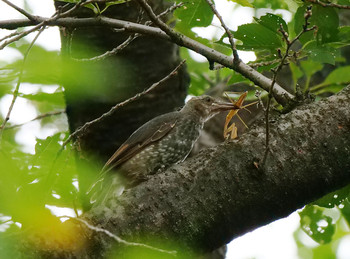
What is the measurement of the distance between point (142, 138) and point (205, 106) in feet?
3.07

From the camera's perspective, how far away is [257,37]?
299 centimetres

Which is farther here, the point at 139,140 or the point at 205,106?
the point at 205,106

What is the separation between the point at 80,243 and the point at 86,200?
108cm

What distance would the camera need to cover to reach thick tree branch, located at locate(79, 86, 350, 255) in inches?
95.7

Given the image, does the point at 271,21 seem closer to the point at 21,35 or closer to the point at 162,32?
the point at 162,32

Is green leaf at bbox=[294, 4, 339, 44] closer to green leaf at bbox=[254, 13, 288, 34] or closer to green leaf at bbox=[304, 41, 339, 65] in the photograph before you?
green leaf at bbox=[304, 41, 339, 65]

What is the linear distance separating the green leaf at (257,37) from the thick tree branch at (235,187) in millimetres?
535

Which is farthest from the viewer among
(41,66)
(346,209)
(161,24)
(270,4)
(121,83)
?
(270,4)

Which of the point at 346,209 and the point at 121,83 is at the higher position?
the point at 121,83

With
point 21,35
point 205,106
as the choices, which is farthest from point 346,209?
point 21,35

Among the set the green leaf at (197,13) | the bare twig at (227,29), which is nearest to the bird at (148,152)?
the green leaf at (197,13)

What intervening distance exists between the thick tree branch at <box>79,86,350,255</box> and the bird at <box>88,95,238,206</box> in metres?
1.26

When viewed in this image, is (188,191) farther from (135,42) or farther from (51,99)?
(135,42)

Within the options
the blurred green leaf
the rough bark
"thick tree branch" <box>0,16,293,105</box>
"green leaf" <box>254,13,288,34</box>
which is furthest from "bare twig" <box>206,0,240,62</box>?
the rough bark
